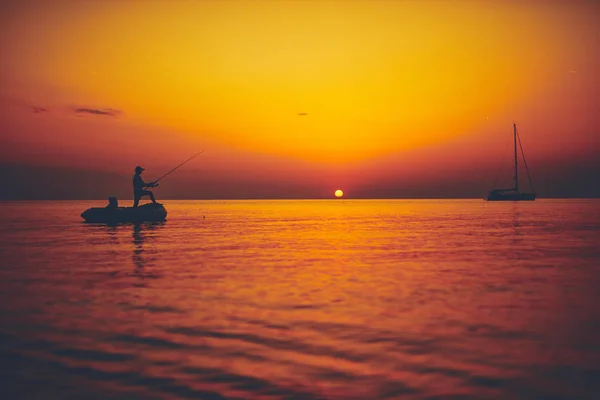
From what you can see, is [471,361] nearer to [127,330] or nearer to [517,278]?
[127,330]

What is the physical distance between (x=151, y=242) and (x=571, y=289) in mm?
26351

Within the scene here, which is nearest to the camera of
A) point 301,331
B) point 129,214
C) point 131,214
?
point 301,331

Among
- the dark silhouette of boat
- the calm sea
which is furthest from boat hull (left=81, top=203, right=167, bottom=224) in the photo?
the calm sea

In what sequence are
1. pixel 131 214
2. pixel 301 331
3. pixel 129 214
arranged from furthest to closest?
pixel 131 214 → pixel 129 214 → pixel 301 331

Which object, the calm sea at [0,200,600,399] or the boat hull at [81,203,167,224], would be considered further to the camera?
the boat hull at [81,203,167,224]

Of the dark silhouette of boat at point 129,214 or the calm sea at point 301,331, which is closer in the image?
the calm sea at point 301,331

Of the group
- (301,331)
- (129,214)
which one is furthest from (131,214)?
(301,331)

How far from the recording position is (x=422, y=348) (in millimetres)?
9742

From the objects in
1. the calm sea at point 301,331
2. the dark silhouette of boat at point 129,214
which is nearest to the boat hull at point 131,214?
the dark silhouette of boat at point 129,214

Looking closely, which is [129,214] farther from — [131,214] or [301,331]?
[301,331]

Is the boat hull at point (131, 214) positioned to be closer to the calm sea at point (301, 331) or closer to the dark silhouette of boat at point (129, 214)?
the dark silhouette of boat at point (129, 214)

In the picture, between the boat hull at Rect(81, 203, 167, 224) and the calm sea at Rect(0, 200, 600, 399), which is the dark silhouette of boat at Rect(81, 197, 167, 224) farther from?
the calm sea at Rect(0, 200, 600, 399)

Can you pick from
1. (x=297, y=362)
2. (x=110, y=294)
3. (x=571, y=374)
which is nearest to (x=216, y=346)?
(x=297, y=362)

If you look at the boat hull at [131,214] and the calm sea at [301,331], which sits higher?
the boat hull at [131,214]
